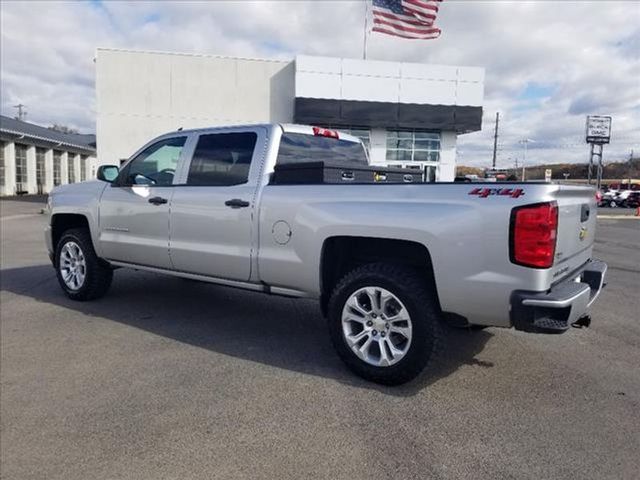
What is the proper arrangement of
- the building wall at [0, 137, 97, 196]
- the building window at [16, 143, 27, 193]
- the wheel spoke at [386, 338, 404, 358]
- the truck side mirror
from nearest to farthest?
the wheel spoke at [386, 338, 404, 358] < the truck side mirror < the building wall at [0, 137, 97, 196] < the building window at [16, 143, 27, 193]

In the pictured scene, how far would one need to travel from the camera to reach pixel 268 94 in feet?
90.6

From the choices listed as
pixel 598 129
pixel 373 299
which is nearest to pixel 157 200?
pixel 373 299

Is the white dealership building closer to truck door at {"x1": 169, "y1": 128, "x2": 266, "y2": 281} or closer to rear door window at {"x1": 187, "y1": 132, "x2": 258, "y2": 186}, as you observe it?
rear door window at {"x1": 187, "y1": 132, "x2": 258, "y2": 186}

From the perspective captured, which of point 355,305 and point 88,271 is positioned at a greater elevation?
point 355,305

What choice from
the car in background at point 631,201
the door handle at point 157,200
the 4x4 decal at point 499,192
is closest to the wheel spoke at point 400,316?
the 4x4 decal at point 499,192

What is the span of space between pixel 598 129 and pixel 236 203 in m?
56.6

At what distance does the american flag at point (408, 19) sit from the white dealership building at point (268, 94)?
5.96 m

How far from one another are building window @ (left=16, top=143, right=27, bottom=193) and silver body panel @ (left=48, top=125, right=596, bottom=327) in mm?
34710

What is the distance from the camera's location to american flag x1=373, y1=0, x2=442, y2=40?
20.6m

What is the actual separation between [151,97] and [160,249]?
2359 cm

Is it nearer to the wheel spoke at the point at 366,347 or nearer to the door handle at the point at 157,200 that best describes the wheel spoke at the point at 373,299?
the wheel spoke at the point at 366,347

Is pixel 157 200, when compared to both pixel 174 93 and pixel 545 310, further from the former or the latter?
pixel 174 93

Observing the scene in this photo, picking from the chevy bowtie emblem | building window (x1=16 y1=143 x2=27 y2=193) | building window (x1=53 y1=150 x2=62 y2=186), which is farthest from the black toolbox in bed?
building window (x1=53 y1=150 x2=62 y2=186)

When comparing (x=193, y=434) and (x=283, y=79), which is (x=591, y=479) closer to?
(x=193, y=434)
